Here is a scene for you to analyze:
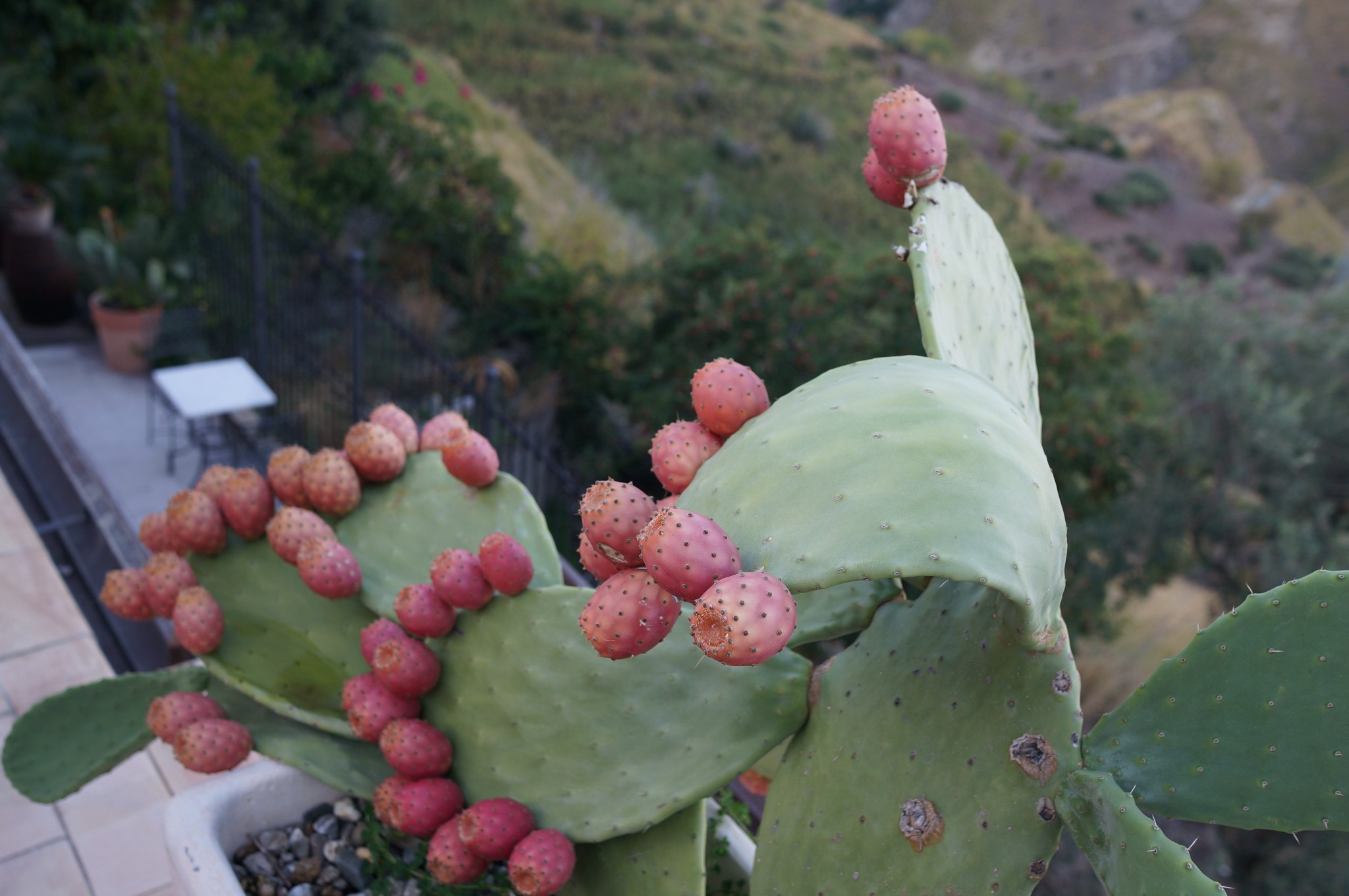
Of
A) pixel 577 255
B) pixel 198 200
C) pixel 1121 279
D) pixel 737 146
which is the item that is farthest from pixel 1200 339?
pixel 1121 279

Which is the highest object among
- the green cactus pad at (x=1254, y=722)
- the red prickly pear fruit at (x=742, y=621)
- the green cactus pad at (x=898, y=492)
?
the green cactus pad at (x=898, y=492)

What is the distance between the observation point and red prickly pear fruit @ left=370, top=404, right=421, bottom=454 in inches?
73.1

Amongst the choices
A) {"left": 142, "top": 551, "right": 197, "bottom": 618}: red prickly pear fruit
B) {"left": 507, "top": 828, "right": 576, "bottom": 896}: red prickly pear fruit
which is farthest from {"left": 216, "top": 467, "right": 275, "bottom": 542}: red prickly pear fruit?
Result: {"left": 507, "top": 828, "right": 576, "bottom": 896}: red prickly pear fruit

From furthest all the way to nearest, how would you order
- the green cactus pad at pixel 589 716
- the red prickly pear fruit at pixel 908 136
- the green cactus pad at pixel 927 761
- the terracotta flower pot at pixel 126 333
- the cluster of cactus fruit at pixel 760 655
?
the terracotta flower pot at pixel 126 333, the green cactus pad at pixel 589 716, the red prickly pear fruit at pixel 908 136, the green cactus pad at pixel 927 761, the cluster of cactus fruit at pixel 760 655

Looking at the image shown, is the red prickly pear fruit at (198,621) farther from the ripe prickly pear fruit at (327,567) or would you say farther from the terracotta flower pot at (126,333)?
the terracotta flower pot at (126,333)

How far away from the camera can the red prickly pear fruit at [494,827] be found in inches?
54.6

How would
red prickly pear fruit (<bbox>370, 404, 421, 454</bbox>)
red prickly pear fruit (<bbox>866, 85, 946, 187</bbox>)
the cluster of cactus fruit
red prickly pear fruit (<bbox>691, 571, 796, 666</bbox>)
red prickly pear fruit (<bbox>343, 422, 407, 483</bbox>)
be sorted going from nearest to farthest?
red prickly pear fruit (<bbox>691, 571, 796, 666</bbox>) → the cluster of cactus fruit → red prickly pear fruit (<bbox>866, 85, 946, 187</bbox>) → red prickly pear fruit (<bbox>343, 422, 407, 483</bbox>) → red prickly pear fruit (<bbox>370, 404, 421, 454</bbox>)

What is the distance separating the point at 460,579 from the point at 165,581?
611mm

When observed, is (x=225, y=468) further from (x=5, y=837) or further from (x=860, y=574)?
(x=860, y=574)

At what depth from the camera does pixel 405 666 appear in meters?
1.50

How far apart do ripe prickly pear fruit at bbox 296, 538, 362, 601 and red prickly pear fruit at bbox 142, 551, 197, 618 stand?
9.5 inches

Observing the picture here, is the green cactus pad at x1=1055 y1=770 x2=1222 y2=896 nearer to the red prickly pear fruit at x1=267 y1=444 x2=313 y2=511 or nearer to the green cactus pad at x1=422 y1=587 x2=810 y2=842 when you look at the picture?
the green cactus pad at x1=422 y1=587 x2=810 y2=842

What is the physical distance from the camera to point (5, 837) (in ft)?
6.39

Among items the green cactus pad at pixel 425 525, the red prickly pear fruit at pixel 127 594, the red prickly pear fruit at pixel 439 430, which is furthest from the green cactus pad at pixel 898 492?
the red prickly pear fruit at pixel 127 594
